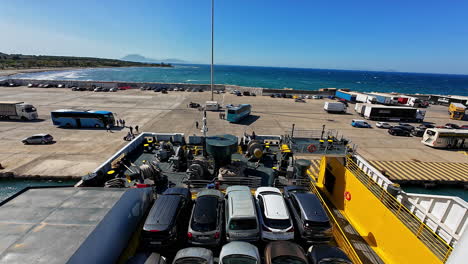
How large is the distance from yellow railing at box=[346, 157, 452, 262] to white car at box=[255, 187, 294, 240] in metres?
5.11

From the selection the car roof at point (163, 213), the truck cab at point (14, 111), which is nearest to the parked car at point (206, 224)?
the car roof at point (163, 213)

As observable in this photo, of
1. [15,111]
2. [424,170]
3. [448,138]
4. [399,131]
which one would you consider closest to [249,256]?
[424,170]

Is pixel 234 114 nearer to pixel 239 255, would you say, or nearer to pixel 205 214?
pixel 205 214

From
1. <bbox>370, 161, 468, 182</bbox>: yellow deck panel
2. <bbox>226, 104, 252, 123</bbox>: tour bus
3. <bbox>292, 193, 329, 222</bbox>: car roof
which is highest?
<bbox>292, 193, 329, 222</bbox>: car roof

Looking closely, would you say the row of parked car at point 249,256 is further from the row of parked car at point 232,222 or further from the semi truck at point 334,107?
the semi truck at point 334,107

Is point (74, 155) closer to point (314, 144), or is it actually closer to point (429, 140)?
point (314, 144)

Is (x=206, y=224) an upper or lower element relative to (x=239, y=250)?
upper

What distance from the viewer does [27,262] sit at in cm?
518

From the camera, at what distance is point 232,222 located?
8.85 metres

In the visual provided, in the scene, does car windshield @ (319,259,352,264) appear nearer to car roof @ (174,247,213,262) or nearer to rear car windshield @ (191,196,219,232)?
car roof @ (174,247,213,262)

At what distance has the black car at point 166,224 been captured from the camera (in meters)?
8.20

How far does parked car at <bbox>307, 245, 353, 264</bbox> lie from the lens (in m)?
7.34

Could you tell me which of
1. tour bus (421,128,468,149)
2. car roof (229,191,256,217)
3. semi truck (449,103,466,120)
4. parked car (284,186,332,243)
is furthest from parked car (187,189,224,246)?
semi truck (449,103,466,120)

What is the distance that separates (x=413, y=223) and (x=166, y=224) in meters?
11.6
